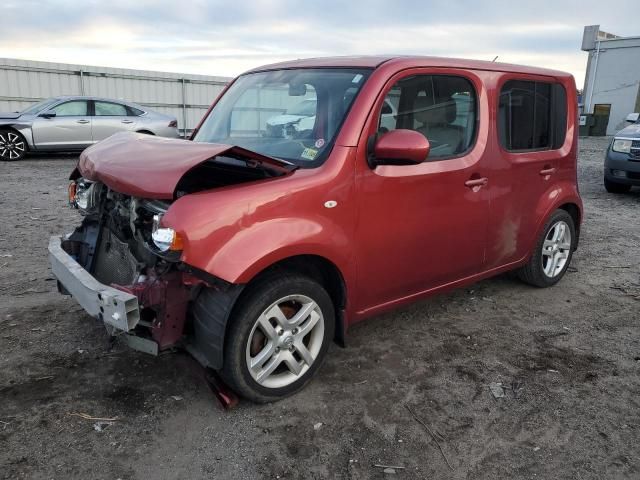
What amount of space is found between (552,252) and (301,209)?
9.83 ft

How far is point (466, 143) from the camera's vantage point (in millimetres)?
3689

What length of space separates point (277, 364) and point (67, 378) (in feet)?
4.28

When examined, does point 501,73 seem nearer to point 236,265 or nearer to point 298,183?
point 298,183

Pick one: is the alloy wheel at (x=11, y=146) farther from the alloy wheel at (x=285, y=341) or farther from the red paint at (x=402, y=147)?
the red paint at (x=402, y=147)

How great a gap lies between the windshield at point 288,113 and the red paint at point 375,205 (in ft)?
0.34

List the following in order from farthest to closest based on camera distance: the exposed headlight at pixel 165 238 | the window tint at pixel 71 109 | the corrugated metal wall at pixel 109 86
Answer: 1. the corrugated metal wall at pixel 109 86
2. the window tint at pixel 71 109
3. the exposed headlight at pixel 165 238

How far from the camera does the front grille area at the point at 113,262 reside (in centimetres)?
298

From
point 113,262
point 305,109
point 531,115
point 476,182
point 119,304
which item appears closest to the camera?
point 119,304

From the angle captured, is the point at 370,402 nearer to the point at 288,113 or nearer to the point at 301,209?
the point at 301,209

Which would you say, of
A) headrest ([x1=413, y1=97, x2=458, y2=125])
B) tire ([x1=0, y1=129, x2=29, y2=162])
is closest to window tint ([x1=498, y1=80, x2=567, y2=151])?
headrest ([x1=413, y1=97, x2=458, y2=125])

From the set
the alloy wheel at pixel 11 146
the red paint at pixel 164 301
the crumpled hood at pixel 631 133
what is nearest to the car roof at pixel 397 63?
the red paint at pixel 164 301

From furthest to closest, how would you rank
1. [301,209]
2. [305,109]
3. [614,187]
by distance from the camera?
[614,187] < [305,109] < [301,209]

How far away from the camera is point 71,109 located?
1280 cm

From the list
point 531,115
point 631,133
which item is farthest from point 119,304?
point 631,133
